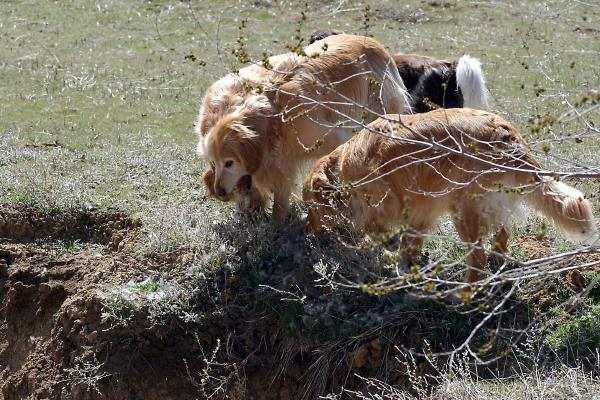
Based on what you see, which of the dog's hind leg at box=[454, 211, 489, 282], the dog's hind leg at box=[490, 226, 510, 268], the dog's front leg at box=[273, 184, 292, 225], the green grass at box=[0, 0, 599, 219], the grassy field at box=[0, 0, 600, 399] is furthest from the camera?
the green grass at box=[0, 0, 599, 219]

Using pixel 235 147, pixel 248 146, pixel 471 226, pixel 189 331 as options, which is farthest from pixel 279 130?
pixel 471 226

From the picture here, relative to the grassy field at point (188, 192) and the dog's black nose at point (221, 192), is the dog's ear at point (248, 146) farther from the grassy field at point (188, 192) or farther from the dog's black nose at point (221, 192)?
the grassy field at point (188, 192)

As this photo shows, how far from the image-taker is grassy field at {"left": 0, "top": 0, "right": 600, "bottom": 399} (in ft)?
22.5

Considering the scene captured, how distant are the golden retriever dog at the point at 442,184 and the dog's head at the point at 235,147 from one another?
776mm

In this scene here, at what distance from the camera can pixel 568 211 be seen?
625cm

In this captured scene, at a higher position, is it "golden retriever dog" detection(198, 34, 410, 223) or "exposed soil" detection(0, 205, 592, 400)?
"golden retriever dog" detection(198, 34, 410, 223)

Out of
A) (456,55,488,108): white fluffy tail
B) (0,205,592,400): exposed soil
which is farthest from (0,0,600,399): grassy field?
(456,55,488,108): white fluffy tail

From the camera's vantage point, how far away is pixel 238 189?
805 centimetres

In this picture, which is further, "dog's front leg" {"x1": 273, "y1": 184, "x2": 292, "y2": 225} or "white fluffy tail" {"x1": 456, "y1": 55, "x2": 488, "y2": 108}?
"white fluffy tail" {"x1": 456, "y1": 55, "x2": 488, "y2": 108}

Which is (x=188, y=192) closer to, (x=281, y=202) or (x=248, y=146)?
(x=281, y=202)

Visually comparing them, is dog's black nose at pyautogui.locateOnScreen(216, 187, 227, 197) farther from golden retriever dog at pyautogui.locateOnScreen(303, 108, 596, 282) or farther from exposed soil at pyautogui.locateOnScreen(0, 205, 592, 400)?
golden retriever dog at pyautogui.locateOnScreen(303, 108, 596, 282)

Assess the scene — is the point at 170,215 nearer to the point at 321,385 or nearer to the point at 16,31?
the point at 321,385

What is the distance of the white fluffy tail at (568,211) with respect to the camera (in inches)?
246

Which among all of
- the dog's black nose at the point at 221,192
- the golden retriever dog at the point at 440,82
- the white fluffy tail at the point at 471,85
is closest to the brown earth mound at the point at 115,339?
the dog's black nose at the point at 221,192
